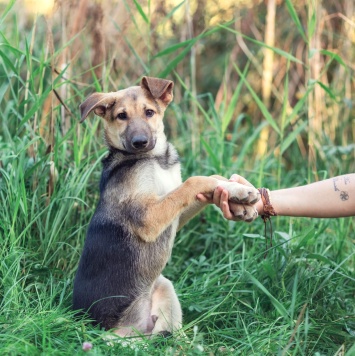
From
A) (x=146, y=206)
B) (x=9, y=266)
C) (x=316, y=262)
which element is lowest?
(x=316, y=262)

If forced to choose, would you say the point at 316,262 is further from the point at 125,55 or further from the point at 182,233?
the point at 125,55

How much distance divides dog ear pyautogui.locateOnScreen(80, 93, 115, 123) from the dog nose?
13.4 inches

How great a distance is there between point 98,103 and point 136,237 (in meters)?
0.87

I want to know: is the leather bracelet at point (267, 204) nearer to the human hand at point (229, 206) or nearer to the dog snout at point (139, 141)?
the human hand at point (229, 206)

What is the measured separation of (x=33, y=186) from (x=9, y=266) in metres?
0.70

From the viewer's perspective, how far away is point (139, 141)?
A: 3.62 meters

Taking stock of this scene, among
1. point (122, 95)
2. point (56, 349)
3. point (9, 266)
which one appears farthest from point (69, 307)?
point (122, 95)

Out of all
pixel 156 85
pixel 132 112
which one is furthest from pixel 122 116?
pixel 156 85

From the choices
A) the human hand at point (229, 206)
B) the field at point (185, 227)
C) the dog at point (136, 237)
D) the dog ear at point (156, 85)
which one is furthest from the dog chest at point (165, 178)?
the field at point (185, 227)

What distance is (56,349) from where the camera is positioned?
2.92 m

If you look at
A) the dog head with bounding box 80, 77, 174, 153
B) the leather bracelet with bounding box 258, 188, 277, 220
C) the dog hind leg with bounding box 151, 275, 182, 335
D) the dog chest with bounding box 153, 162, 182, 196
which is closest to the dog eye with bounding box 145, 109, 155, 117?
the dog head with bounding box 80, 77, 174, 153

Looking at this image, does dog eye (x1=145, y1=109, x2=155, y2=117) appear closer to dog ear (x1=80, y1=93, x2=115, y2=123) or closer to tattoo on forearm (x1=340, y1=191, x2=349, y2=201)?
dog ear (x1=80, y1=93, x2=115, y2=123)

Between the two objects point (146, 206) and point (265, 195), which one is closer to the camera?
point (146, 206)

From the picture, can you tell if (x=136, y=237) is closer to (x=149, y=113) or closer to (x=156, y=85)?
(x=149, y=113)
